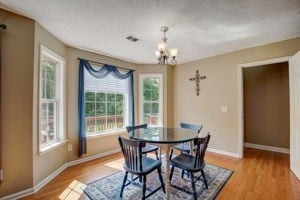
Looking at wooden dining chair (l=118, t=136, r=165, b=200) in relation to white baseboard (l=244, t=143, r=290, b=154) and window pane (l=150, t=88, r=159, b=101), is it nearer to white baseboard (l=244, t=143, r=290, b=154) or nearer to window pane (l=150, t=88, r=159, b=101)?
window pane (l=150, t=88, r=159, b=101)

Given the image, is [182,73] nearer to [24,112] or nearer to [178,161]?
[178,161]

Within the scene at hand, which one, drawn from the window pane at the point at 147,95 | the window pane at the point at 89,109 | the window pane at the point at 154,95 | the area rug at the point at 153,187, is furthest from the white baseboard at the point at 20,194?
the window pane at the point at 154,95

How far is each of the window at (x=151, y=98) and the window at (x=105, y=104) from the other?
53cm

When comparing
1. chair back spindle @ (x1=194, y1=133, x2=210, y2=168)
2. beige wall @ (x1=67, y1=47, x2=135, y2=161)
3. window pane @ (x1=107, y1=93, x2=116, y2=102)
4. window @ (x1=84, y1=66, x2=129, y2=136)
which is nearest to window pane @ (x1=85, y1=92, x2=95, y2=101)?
window @ (x1=84, y1=66, x2=129, y2=136)

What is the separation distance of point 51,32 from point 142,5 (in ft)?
5.54

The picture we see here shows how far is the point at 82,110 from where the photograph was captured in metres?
3.32

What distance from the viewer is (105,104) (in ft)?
12.6

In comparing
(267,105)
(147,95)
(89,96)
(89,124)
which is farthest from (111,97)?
(267,105)

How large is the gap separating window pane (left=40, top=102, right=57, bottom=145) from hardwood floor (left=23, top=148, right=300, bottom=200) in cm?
66

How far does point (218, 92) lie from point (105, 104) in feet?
9.00

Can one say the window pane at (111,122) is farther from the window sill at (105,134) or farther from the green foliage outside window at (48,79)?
the green foliage outside window at (48,79)

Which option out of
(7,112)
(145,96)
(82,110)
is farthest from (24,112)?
(145,96)

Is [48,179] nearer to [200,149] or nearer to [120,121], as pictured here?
[120,121]

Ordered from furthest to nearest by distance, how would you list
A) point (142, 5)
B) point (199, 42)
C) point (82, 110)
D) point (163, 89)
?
point (163, 89) < point (82, 110) < point (199, 42) < point (142, 5)
